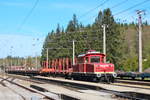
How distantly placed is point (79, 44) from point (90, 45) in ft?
21.7

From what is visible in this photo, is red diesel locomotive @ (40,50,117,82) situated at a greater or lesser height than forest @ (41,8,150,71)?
lesser

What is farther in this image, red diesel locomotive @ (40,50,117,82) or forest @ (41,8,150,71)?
forest @ (41,8,150,71)

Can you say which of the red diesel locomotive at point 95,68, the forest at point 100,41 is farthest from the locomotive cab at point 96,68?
the forest at point 100,41

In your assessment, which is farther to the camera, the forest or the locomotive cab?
the forest

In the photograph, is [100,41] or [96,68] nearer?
[96,68]

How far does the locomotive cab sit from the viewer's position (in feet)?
119

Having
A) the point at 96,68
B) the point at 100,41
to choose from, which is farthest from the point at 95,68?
the point at 100,41

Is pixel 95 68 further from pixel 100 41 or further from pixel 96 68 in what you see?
pixel 100 41

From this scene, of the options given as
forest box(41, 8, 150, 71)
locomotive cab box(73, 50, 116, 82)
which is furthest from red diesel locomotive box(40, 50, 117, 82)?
forest box(41, 8, 150, 71)

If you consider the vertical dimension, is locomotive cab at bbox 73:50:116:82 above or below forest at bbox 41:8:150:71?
below

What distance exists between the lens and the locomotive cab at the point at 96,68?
119ft

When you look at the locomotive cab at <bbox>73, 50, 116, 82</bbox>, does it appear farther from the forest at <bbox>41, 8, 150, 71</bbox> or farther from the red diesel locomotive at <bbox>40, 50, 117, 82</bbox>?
the forest at <bbox>41, 8, 150, 71</bbox>

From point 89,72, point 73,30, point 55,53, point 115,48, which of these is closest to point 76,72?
point 89,72

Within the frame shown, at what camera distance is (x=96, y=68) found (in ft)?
118
